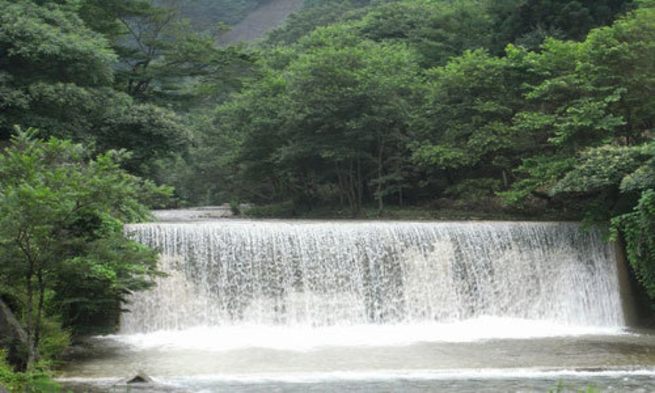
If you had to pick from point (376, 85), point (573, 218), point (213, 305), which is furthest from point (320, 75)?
point (213, 305)

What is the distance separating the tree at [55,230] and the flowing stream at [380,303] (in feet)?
4.33

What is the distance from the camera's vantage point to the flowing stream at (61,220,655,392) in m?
12.2

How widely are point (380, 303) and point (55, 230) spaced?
316 inches

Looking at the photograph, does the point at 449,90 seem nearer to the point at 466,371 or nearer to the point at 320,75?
the point at 320,75

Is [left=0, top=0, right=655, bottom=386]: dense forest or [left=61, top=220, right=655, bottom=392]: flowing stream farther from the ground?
[left=0, top=0, right=655, bottom=386]: dense forest

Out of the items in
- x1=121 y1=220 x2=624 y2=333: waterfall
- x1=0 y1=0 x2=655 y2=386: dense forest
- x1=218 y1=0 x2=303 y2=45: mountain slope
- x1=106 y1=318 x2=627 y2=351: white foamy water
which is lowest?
x1=106 y1=318 x2=627 y2=351: white foamy water

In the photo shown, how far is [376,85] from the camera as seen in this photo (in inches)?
1005

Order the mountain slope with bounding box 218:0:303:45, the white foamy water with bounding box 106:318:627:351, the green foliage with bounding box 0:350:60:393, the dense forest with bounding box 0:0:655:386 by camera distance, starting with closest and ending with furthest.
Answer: the green foliage with bounding box 0:350:60:393
the dense forest with bounding box 0:0:655:386
the white foamy water with bounding box 106:318:627:351
the mountain slope with bounding box 218:0:303:45

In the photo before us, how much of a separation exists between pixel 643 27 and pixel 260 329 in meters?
13.2

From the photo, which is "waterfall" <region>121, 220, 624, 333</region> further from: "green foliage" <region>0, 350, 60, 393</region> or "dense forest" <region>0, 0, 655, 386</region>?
"green foliage" <region>0, 350, 60, 393</region>

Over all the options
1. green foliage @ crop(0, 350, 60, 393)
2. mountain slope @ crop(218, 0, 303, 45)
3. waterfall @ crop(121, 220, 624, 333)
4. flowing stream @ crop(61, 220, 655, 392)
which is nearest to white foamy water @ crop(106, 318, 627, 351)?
flowing stream @ crop(61, 220, 655, 392)

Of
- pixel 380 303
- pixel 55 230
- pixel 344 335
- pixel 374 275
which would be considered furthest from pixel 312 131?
pixel 55 230

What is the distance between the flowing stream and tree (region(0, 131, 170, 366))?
132cm

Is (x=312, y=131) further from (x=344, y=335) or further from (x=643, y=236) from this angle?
(x=643, y=236)
